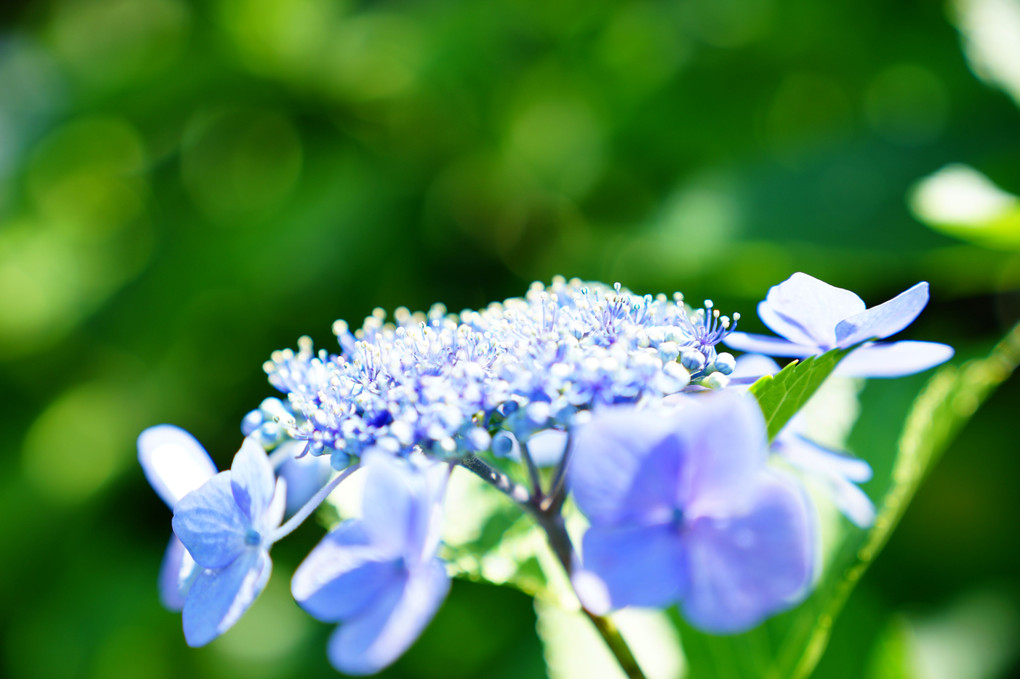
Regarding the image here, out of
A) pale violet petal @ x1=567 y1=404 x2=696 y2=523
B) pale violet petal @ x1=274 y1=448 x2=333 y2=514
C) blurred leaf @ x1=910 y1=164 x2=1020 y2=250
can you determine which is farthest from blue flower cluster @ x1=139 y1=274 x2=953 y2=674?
blurred leaf @ x1=910 y1=164 x2=1020 y2=250

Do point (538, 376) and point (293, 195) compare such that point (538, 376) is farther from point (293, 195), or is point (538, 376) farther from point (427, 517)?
point (293, 195)

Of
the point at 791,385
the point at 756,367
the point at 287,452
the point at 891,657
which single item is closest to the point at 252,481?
the point at 287,452

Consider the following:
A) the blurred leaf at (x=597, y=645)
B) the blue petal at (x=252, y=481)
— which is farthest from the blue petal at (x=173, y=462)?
the blurred leaf at (x=597, y=645)

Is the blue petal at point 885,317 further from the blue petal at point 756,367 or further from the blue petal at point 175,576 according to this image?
the blue petal at point 175,576

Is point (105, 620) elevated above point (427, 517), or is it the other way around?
point (427, 517)

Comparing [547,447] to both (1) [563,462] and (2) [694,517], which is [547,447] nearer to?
(1) [563,462]

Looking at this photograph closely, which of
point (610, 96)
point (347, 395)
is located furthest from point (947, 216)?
point (610, 96)
